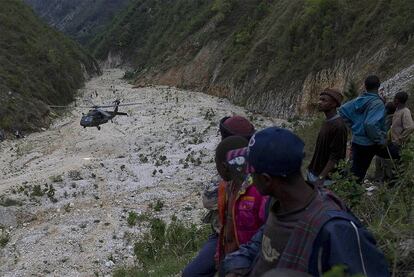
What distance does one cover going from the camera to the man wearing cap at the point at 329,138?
4.95m

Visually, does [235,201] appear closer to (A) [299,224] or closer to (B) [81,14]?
(A) [299,224]

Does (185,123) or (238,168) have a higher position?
(185,123)

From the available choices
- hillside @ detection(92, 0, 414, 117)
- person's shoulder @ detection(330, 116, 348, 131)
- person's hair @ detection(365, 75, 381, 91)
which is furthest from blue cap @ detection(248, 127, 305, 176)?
hillside @ detection(92, 0, 414, 117)

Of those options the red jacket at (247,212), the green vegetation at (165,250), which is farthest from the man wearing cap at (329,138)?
the green vegetation at (165,250)

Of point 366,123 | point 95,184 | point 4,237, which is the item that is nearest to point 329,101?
point 366,123

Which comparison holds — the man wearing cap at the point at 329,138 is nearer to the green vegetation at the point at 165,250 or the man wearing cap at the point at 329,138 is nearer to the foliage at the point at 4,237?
the green vegetation at the point at 165,250

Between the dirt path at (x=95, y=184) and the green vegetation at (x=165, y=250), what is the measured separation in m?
0.92

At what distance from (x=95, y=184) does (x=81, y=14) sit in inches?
5644

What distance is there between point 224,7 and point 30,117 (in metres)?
20.2

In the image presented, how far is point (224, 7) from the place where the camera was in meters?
43.9

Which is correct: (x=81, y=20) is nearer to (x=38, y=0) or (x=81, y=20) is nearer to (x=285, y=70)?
(x=38, y=0)

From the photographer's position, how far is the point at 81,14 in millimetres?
150625

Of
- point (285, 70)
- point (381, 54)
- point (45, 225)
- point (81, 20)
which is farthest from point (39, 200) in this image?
point (81, 20)

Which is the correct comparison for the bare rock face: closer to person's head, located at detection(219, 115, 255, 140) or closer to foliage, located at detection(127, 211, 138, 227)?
foliage, located at detection(127, 211, 138, 227)
